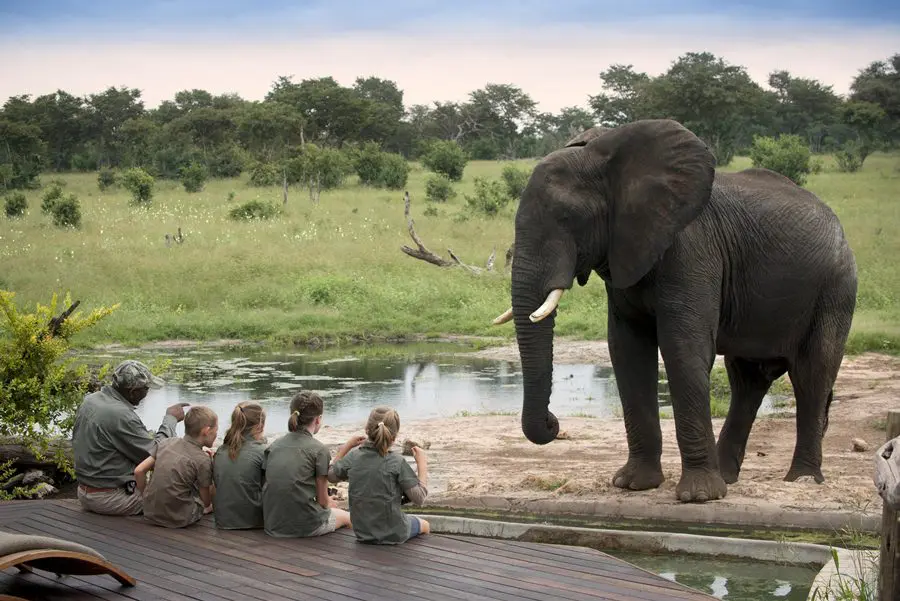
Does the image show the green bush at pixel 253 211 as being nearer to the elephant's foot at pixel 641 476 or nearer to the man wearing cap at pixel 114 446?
the elephant's foot at pixel 641 476

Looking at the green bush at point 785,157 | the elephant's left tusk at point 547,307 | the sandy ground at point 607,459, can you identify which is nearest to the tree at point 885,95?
the green bush at point 785,157

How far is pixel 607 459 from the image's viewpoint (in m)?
12.1

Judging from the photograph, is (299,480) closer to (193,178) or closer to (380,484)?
(380,484)

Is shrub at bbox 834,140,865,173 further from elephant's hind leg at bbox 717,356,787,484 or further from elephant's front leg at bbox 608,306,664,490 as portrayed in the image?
elephant's front leg at bbox 608,306,664,490

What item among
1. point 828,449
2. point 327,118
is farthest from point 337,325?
point 327,118

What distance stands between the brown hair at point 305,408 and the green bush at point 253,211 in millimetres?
27984

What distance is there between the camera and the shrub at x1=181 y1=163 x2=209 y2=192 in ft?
146

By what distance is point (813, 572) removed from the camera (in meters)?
8.24

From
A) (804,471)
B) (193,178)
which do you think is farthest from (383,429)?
(193,178)

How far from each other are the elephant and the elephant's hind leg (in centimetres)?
1

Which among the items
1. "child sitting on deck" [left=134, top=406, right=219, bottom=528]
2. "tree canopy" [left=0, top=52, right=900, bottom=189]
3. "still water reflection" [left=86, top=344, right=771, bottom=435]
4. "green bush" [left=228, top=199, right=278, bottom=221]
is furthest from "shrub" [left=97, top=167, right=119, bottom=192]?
"child sitting on deck" [left=134, top=406, right=219, bottom=528]

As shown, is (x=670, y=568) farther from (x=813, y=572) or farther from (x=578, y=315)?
(x=578, y=315)

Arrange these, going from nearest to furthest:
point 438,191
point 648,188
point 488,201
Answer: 1. point 648,188
2. point 488,201
3. point 438,191

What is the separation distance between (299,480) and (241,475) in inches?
16.6
